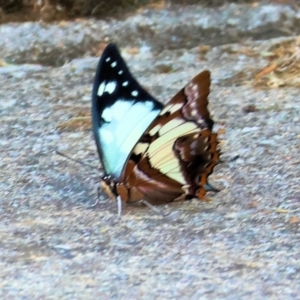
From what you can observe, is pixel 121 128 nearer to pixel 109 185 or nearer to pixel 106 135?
pixel 106 135

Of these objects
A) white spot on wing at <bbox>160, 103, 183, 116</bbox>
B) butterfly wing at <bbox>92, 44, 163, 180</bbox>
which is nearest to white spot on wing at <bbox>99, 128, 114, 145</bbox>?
butterfly wing at <bbox>92, 44, 163, 180</bbox>

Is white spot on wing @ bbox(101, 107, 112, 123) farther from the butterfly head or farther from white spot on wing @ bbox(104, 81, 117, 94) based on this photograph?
the butterfly head

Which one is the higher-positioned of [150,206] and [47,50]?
[47,50]

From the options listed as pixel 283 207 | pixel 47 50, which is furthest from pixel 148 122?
pixel 47 50

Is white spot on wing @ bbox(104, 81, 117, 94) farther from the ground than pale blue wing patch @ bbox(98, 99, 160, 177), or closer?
farther from the ground

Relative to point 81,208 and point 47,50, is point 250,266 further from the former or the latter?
point 47,50

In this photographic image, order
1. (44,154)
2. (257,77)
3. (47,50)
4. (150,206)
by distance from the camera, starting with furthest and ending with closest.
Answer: (47,50) → (257,77) → (44,154) → (150,206)

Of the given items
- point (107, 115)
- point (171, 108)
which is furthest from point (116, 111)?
point (171, 108)

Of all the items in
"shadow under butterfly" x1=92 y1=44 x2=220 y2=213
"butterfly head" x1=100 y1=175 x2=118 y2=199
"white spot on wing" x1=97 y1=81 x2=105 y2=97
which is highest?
"white spot on wing" x1=97 y1=81 x2=105 y2=97
